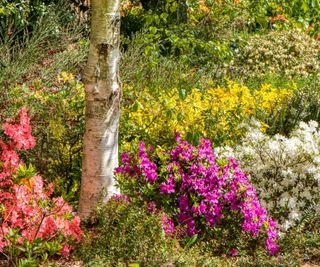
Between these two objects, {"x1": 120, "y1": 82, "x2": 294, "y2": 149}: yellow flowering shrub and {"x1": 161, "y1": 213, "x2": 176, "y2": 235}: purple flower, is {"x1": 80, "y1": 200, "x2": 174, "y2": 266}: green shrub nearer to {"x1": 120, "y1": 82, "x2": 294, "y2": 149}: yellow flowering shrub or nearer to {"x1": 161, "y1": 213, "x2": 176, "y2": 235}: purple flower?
{"x1": 161, "y1": 213, "x2": 176, "y2": 235}: purple flower

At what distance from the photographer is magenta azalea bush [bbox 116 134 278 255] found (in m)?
4.48

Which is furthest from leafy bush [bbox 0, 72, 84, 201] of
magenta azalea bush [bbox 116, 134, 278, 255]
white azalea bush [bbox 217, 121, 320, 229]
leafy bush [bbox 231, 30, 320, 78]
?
leafy bush [bbox 231, 30, 320, 78]

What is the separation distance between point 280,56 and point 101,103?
811 cm

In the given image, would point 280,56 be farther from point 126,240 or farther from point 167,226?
point 126,240

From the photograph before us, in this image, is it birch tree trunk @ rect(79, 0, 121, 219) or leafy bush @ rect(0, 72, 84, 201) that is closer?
birch tree trunk @ rect(79, 0, 121, 219)

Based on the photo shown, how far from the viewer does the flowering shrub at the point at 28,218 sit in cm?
378

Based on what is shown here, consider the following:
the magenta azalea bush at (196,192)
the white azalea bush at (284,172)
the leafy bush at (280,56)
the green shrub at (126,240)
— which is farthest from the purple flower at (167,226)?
the leafy bush at (280,56)

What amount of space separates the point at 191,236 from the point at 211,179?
0.46 m

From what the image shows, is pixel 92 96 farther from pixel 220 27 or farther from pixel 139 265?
pixel 220 27

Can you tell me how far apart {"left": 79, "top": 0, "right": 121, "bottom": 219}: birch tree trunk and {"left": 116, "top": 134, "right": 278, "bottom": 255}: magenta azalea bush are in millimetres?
156

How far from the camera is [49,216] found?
403cm

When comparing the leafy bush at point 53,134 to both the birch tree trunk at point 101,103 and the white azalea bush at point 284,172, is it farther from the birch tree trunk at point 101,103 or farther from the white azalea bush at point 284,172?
the white azalea bush at point 284,172

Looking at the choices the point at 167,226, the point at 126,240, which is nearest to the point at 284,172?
the point at 167,226

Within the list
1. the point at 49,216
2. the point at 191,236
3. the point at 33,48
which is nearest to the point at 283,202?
the point at 191,236
